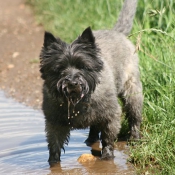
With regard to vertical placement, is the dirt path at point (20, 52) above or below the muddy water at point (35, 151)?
above

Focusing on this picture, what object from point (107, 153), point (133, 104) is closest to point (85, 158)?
point (107, 153)

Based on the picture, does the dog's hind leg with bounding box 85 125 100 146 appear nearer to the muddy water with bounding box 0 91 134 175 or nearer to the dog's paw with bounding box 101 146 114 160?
the muddy water with bounding box 0 91 134 175

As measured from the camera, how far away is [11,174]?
19.0ft

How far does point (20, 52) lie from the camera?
11766 millimetres

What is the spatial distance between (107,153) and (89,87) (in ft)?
3.28

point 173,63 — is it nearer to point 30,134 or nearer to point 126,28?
point 126,28

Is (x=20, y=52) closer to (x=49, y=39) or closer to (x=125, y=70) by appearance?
(x=125, y=70)

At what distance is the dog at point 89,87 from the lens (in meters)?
5.52

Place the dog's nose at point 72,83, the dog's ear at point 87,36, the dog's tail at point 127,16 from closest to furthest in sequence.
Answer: the dog's nose at point 72,83 < the dog's ear at point 87,36 < the dog's tail at point 127,16

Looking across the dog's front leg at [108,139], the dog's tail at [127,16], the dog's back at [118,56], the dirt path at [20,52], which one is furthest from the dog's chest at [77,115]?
the dirt path at [20,52]

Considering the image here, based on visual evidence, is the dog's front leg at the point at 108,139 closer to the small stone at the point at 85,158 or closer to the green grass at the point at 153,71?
the small stone at the point at 85,158

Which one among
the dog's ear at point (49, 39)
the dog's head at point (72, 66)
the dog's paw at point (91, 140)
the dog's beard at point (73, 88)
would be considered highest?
the dog's ear at point (49, 39)

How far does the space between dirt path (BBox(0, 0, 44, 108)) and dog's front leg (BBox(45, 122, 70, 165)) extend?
236 centimetres

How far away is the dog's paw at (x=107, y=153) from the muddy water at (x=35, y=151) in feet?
0.21
